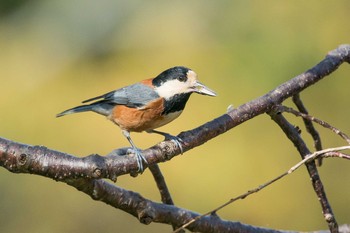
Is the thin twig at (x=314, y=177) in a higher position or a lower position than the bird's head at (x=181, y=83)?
lower

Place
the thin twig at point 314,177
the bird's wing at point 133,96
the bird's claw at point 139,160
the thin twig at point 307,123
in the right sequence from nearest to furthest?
the bird's claw at point 139,160 → the thin twig at point 314,177 → the thin twig at point 307,123 → the bird's wing at point 133,96

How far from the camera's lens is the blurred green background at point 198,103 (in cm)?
337

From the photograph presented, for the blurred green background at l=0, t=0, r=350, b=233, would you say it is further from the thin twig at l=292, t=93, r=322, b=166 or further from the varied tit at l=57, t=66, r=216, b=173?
the thin twig at l=292, t=93, r=322, b=166

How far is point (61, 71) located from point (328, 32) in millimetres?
1639

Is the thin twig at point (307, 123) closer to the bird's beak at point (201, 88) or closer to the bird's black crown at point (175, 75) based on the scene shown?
the bird's beak at point (201, 88)

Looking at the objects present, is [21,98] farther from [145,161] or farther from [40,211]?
[145,161]

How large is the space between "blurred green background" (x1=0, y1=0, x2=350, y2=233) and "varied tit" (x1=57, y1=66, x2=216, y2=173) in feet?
2.87

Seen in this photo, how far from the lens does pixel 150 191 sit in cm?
338

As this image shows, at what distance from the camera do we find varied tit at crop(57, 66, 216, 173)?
2352mm

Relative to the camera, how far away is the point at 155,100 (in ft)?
7.83

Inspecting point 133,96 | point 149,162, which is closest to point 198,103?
point 133,96

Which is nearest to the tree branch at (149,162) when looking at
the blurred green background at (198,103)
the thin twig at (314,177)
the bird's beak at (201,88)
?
the thin twig at (314,177)

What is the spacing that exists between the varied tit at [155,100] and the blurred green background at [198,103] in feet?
2.87

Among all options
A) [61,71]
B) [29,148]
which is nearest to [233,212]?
[61,71]
